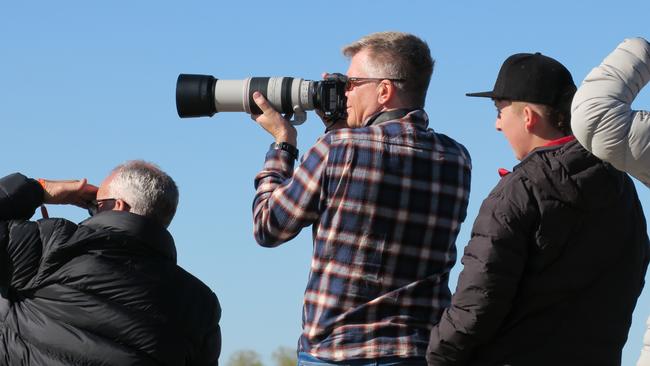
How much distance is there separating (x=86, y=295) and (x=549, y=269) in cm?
204

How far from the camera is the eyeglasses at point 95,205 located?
540cm

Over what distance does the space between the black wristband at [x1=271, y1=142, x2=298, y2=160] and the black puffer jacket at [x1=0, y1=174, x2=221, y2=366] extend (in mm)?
640

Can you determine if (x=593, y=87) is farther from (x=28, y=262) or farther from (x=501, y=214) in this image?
(x=28, y=262)

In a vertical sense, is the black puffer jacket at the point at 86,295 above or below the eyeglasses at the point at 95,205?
below

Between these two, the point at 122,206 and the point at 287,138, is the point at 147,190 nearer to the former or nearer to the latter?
the point at 122,206

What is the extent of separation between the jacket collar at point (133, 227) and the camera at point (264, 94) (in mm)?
635

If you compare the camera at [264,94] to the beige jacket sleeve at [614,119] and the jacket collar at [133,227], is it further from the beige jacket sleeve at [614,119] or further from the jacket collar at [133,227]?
the beige jacket sleeve at [614,119]

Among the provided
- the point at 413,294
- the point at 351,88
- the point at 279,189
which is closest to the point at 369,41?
the point at 351,88

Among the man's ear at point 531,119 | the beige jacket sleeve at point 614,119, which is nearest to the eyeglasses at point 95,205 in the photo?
the man's ear at point 531,119

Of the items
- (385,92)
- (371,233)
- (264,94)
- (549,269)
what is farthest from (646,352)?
(264,94)

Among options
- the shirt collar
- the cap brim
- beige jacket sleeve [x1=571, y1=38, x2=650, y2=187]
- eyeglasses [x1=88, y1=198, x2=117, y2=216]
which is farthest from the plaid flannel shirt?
beige jacket sleeve [x1=571, y1=38, x2=650, y2=187]

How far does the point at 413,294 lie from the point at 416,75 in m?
0.93

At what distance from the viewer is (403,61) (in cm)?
491

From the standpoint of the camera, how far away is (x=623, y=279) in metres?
3.98
